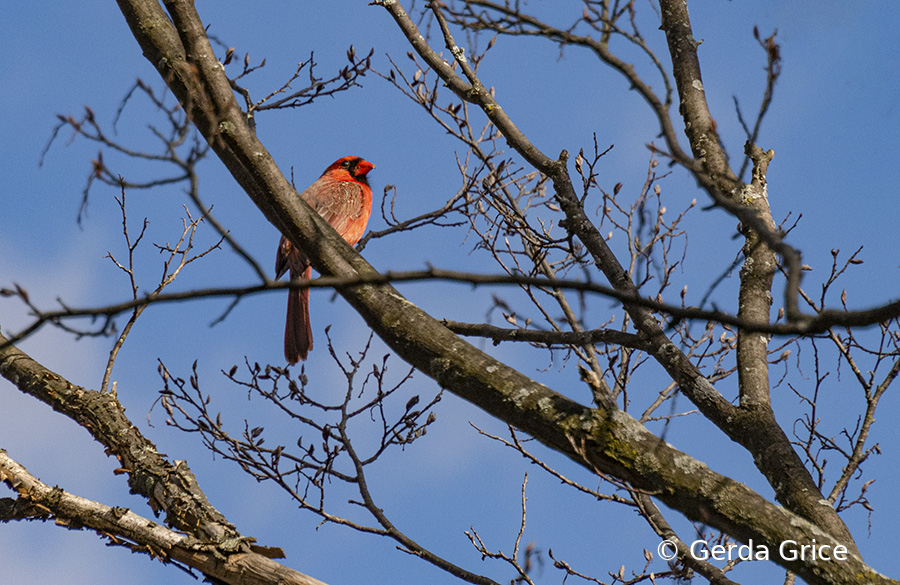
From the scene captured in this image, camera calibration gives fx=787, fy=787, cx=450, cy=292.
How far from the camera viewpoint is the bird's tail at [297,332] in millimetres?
5988

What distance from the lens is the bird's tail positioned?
19.6ft

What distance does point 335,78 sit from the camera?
5.46m

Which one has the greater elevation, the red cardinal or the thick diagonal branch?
the red cardinal

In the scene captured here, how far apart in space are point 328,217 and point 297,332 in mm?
1804

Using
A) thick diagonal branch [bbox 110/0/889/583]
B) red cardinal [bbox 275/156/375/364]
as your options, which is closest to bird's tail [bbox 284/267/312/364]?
red cardinal [bbox 275/156/375/364]

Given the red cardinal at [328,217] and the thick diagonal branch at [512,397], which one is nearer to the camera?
the thick diagonal branch at [512,397]

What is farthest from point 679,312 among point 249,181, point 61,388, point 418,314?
point 61,388

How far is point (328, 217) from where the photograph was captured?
24.7 feet

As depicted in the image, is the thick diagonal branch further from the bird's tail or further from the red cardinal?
the bird's tail

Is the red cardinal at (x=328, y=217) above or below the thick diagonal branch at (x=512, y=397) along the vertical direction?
above

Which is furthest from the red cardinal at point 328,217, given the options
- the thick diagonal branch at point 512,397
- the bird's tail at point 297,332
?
the thick diagonal branch at point 512,397

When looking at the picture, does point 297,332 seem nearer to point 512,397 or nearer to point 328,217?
point 328,217

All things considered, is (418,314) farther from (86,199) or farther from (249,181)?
(86,199)

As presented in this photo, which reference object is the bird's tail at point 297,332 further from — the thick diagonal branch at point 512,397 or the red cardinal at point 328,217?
the thick diagonal branch at point 512,397
